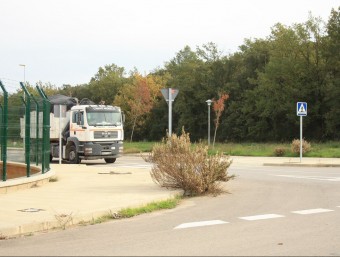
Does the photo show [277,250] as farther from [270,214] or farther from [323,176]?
[323,176]

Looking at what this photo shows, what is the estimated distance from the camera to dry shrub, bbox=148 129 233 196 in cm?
1221

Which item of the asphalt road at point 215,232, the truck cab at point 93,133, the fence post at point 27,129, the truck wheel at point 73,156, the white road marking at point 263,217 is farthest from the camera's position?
the truck wheel at point 73,156

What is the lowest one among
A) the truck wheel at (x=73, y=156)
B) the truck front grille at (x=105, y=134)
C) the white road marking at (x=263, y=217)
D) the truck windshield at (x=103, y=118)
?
the white road marking at (x=263, y=217)

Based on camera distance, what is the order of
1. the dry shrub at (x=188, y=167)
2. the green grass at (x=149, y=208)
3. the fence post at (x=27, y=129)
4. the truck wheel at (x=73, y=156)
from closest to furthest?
the green grass at (x=149, y=208), the dry shrub at (x=188, y=167), the fence post at (x=27, y=129), the truck wheel at (x=73, y=156)

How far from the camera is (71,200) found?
1068 cm

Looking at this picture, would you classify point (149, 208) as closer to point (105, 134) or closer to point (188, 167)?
point (188, 167)

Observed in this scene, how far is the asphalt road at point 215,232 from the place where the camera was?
662 centimetres

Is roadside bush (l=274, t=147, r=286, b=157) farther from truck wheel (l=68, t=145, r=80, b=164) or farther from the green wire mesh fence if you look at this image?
the green wire mesh fence

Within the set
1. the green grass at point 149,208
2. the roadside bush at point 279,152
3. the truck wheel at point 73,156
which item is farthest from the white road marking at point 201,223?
the roadside bush at point 279,152

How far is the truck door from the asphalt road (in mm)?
13348

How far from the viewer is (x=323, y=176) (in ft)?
57.5

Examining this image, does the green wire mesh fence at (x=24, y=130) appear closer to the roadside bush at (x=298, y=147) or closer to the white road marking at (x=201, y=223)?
the white road marking at (x=201, y=223)

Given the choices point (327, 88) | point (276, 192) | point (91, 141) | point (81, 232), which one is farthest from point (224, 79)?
point (81, 232)

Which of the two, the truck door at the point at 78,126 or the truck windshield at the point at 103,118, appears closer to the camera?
the truck door at the point at 78,126
